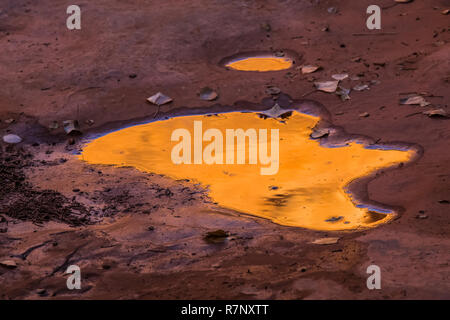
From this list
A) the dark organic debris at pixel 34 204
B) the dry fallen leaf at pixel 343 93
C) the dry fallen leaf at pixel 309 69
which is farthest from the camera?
the dry fallen leaf at pixel 309 69

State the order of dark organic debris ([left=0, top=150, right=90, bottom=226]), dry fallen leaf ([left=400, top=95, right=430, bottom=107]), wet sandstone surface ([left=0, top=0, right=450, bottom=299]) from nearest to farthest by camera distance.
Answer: wet sandstone surface ([left=0, top=0, right=450, bottom=299])
dark organic debris ([left=0, top=150, right=90, bottom=226])
dry fallen leaf ([left=400, top=95, right=430, bottom=107])

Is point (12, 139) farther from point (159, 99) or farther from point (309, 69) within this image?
point (309, 69)

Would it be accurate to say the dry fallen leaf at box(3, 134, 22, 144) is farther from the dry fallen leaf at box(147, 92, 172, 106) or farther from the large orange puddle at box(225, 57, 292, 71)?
the large orange puddle at box(225, 57, 292, 71)

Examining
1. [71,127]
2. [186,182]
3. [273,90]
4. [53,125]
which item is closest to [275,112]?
[273,90]

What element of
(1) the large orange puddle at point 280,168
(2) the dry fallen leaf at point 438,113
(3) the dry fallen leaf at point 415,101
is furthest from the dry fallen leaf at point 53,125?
(2) the dry fallen leaf at point 438,113

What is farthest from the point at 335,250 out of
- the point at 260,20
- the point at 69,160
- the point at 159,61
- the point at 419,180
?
the point at 260,20

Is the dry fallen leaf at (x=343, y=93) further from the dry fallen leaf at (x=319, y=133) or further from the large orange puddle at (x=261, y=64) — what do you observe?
the large orange puddle at (x=261, y=64)

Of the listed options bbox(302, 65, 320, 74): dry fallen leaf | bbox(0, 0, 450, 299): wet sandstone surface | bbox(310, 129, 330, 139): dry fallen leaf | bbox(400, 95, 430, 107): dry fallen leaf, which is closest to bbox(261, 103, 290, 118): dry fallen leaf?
bbox(0, 0, 450, 299): wet sandstone surface
